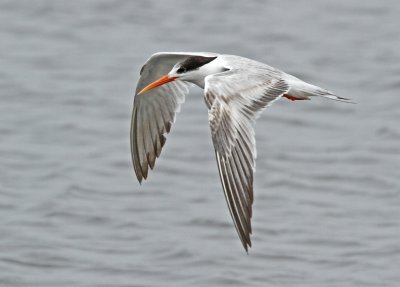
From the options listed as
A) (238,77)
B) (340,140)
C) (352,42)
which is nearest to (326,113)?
(340,140)

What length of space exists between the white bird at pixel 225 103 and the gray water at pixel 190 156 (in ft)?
4.21

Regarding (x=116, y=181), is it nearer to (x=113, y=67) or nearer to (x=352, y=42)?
(x=113, y=67)

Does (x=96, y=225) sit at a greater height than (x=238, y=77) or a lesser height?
lesser

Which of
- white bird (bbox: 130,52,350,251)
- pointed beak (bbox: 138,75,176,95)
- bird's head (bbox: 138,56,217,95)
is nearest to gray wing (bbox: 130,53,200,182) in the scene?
white bird (bbox: 130,52,350,251)

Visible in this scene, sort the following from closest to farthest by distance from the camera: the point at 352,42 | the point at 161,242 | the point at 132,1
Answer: the point at 161,242
the point at 352,42
the point at 132,1

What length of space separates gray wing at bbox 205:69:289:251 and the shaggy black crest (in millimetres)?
462

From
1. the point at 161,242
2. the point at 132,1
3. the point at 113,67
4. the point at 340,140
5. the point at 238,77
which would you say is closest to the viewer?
the point at 238,77

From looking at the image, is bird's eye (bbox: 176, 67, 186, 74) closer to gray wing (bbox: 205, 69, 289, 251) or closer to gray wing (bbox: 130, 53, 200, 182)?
gray wing (bbox: 205, 69, 289, 251)

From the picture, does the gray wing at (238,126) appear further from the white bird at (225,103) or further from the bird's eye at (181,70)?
the bird's eye at (181,70)

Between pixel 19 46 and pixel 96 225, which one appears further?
pixel 19 46

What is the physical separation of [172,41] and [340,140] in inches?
142

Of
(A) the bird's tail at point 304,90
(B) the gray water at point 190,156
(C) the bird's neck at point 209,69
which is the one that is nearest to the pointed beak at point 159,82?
(C) the bird's neck at point 209,69

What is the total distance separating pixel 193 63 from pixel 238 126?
3.79 ft

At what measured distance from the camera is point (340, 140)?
44.3ft
